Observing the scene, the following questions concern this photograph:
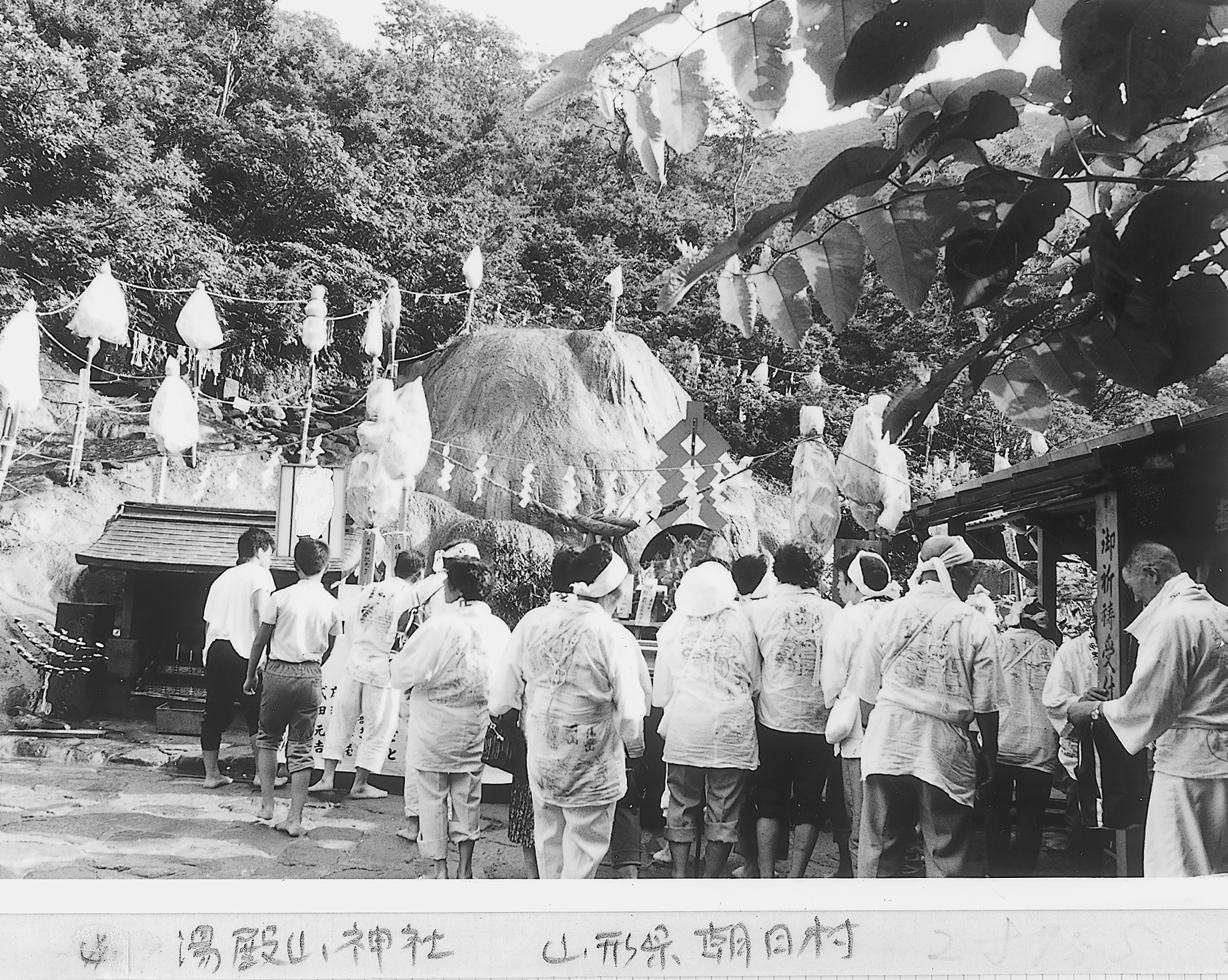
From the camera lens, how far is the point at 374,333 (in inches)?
157

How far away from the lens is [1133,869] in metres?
2.87

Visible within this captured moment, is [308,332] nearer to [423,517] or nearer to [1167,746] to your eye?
[423,517]

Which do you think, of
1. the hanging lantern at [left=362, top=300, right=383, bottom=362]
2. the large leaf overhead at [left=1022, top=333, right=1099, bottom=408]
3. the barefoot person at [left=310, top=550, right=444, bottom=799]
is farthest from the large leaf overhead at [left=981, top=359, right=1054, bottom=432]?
the barefoot person at [left=310, top=550, right=444, bottom=799]

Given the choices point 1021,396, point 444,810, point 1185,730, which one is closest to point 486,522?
point 444,810

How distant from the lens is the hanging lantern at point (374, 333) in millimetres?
3906

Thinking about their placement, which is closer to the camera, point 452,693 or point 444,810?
point 444,810

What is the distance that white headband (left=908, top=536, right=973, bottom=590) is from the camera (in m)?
3.35

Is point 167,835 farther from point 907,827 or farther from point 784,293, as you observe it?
point 784,293

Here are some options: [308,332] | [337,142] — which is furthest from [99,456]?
[337,142]

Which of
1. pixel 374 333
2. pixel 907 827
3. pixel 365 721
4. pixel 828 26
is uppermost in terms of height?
pixel 374 333

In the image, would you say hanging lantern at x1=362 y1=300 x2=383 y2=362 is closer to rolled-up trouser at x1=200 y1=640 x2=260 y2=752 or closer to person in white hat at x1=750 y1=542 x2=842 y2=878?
rolled-up trouser at x1=200 y1=640 x2=260 y2=752

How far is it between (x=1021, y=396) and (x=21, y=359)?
118 inches

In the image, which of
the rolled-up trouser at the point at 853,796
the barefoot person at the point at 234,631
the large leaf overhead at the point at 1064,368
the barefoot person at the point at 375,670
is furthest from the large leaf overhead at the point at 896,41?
the barefoot person at the point at 375,670

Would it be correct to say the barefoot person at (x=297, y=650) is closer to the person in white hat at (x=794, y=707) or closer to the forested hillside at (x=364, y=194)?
the forested hillside at (x=364, y=194)
